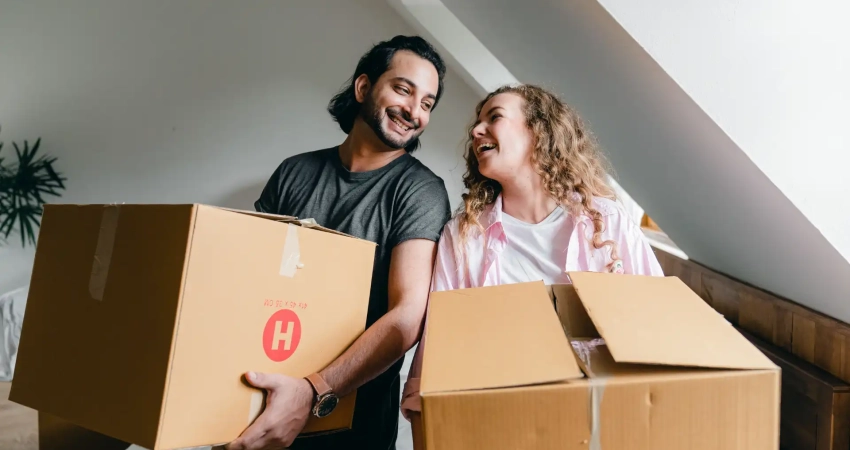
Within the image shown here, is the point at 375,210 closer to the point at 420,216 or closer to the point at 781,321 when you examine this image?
the point at 420,216

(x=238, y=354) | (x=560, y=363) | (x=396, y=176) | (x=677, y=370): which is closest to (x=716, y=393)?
(x=677, y=370)

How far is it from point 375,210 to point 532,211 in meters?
0.40

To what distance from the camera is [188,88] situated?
3.17 m

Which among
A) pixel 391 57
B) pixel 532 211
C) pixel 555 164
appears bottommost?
pixel 532 211

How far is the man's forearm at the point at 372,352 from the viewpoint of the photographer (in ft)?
3.40

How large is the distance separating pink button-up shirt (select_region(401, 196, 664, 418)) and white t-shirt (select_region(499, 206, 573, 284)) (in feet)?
0.07

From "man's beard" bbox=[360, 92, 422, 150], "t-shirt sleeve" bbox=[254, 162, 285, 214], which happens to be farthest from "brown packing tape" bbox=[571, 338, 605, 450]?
"t-shirt sleeve" bbox=[254, 162, 285, 214]

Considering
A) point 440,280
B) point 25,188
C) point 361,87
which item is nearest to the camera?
point 440,280

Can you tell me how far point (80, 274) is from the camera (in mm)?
945

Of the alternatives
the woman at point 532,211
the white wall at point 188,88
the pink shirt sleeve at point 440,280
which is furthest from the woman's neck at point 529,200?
the white wall at point 188,88

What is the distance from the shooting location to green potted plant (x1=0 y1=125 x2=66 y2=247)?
3117 mm

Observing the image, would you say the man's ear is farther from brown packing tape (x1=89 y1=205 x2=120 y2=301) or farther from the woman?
brown packing tape (x1=89 y1=205 x2=120 y2=301)

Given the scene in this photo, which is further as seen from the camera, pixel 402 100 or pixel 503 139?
pixel 402 100

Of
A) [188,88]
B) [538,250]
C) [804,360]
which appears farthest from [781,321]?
[188,88]
